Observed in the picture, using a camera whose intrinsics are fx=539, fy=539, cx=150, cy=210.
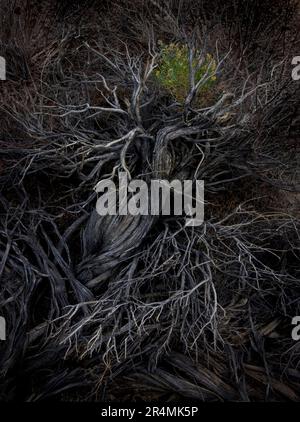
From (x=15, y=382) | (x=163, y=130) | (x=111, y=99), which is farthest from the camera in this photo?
(x=111, y=99)

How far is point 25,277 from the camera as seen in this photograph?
481cm

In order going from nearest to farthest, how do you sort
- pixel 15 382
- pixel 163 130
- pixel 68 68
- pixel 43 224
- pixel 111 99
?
1. pixel 15 382
2. pixel 163 130
3. pixel 43 224
4. pixel 111 99
5. pixel 68 68

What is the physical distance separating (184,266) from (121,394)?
4.09 feet

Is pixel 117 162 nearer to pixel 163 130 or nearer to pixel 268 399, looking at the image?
pixel 163 130

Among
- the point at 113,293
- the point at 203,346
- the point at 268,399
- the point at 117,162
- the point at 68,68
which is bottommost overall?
the point at 268,399

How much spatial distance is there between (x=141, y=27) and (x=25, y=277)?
3.63 m

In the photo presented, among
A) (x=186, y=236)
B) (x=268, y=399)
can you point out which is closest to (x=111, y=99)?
(x=186, y=236)

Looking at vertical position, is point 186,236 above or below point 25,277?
above

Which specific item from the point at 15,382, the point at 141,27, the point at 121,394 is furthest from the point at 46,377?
the point at 141,27

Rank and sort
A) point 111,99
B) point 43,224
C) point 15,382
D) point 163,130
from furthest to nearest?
point 111,99 → point 43,224 → point 163,130 → point 15,382

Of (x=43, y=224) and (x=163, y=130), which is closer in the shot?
(x=163, y=130)

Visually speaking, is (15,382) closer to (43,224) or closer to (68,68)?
→ (43,224)

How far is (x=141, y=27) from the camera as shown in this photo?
6.77m

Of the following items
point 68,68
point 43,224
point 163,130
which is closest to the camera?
point 163,130
